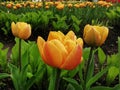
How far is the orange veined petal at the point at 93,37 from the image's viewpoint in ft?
5.66

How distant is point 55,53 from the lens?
142cm

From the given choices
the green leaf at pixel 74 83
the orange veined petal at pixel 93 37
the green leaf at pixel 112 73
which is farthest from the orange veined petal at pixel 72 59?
the green leaf at pixel 112 73

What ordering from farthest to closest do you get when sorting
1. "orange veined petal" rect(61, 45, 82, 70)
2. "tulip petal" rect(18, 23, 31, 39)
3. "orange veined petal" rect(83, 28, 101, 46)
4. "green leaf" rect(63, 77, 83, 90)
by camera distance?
"tulip petal" rect(18, 23, 31, 39) < "green leaf" rect(63, 77, 83, 90) < "orange veined petal" rect(83, 28, 101, 46) < "orange veined petal" rect(61, 45, 82, 70)

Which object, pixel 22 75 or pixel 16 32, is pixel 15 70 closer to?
pixel 22 75

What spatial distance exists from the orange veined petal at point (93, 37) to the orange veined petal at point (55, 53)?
34 centimetres

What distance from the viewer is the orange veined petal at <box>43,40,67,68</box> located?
1.42m

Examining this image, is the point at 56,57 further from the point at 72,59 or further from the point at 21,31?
the point at 21,31

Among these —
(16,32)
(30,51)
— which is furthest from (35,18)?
(16,32)

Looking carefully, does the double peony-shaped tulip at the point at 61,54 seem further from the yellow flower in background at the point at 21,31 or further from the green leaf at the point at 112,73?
the green leaf at the point at 112,73

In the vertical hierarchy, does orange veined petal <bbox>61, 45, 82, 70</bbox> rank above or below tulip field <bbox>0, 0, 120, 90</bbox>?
above

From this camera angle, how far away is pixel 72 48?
145 cm

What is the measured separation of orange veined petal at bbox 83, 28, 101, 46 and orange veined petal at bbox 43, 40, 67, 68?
1.10ft

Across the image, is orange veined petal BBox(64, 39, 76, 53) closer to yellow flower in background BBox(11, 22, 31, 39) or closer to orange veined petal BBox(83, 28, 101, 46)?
orange veined petal BBox(83, 28, 101, 46)

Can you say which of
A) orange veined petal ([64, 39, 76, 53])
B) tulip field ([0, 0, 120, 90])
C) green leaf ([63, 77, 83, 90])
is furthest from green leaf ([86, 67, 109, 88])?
orange veined petal ([64, 39, 76, 53])
